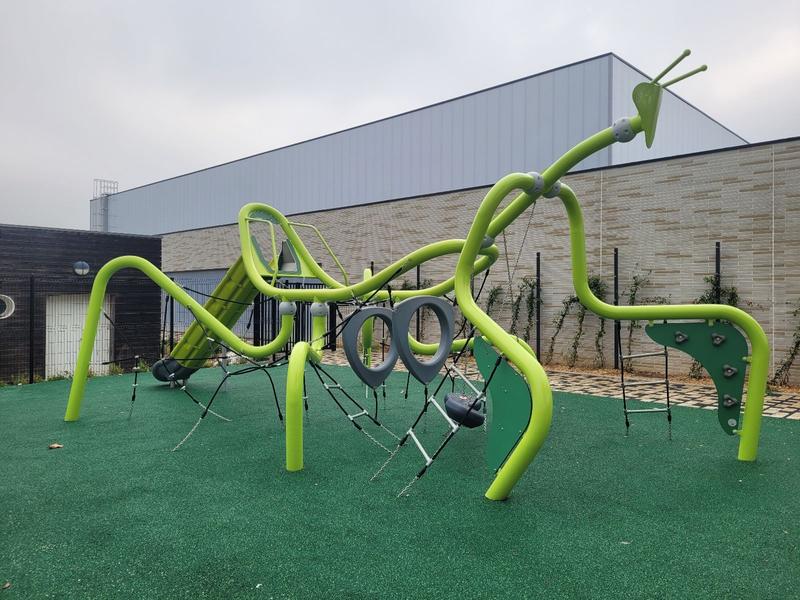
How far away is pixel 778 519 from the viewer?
3.55m

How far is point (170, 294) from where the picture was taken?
6.23 meters

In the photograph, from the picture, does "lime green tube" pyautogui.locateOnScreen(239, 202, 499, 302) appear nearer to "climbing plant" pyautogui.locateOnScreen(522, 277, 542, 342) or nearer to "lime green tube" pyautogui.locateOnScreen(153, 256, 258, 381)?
"lime green tube" pyautogui.locateOnScreen(153, 256, 258, 381)

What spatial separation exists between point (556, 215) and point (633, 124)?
8894 mm

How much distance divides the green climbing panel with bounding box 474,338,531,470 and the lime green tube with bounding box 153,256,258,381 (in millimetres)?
4207

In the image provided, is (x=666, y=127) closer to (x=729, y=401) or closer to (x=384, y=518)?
(x=729, y=401)

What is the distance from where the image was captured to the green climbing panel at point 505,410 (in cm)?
361

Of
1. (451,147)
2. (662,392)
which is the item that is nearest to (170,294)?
(662,392)

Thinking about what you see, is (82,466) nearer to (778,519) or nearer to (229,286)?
(229,286)

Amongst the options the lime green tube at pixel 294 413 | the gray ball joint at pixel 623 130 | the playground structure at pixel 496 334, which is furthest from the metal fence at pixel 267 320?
the gray ball joint at pixel 623 130

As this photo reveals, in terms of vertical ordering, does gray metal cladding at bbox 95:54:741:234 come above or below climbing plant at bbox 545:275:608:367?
above

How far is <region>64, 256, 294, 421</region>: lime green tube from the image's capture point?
19.0 ft

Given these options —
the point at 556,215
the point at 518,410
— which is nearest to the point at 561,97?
the point at 556,215

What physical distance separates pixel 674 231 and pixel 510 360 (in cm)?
832

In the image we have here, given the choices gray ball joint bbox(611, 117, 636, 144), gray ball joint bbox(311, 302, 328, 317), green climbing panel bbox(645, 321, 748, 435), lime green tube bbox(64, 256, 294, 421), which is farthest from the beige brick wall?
gray ball joint bbox(611, 117, 636, 144)
